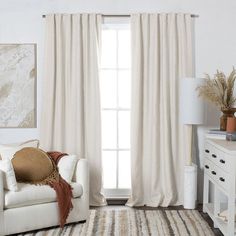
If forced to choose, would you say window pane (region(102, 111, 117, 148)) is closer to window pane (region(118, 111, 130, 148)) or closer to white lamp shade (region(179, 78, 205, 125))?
window pane (region(118, 111, 130, 148))

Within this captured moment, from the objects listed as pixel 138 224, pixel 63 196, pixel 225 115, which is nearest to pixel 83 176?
pixel 63 196

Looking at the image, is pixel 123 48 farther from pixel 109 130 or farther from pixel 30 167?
pixel 30 167

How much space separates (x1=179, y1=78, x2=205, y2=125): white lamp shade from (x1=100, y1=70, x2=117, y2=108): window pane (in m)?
0.90

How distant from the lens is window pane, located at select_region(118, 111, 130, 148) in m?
5.16

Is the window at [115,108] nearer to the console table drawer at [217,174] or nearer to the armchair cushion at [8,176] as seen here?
the console table drawer at [217,174]

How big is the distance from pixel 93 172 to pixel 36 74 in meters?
1.32

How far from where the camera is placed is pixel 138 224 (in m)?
4.19

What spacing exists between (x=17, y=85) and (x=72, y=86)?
66cm

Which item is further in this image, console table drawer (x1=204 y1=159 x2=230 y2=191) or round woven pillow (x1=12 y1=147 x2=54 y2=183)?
round woven pillow (x1=12 y1=147 x2=54 y2=183)

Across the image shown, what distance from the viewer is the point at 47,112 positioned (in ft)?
16.0

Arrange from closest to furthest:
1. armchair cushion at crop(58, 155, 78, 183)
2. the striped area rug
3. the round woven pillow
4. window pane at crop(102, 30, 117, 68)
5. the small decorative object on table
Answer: the striped area rug, the round woven pillow, armchair cushion at crop(58, 155, 78, 183), the small decorative object on table, window pane at crop(102, 30, 117, 68)

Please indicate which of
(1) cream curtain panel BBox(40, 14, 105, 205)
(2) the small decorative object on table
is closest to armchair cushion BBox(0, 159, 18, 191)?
(1) cream curtain panel BBox(40, 14, 105, 205)

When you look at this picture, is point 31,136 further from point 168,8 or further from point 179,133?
point 168,8

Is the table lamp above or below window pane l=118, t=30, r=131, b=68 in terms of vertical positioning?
below
